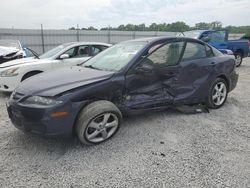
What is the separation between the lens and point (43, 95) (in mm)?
2875

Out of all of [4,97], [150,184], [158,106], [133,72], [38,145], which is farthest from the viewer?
Answer: [4,97]

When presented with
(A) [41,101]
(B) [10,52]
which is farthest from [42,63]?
(B) [10,52]

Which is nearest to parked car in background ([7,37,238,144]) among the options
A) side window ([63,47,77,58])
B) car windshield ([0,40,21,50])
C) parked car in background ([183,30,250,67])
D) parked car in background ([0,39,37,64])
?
side window ([63,47,77,58])

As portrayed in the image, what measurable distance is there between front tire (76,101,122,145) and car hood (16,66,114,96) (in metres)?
0.35

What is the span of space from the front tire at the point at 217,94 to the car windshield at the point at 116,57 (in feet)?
5.53

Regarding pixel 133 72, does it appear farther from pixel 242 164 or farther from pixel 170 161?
pixel 242 164

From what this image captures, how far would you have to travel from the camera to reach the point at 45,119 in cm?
278

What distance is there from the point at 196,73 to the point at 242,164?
1.88 m

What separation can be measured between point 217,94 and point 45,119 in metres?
3.33

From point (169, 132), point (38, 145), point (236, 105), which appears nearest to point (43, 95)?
point (38, 145)

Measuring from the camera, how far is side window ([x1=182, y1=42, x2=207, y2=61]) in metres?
4.11

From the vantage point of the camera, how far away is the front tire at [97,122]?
2.98m

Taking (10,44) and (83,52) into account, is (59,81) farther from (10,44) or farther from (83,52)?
(10,44)

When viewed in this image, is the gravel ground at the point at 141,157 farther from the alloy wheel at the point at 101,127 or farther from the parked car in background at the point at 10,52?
the parked car in background at the point at 10,52
